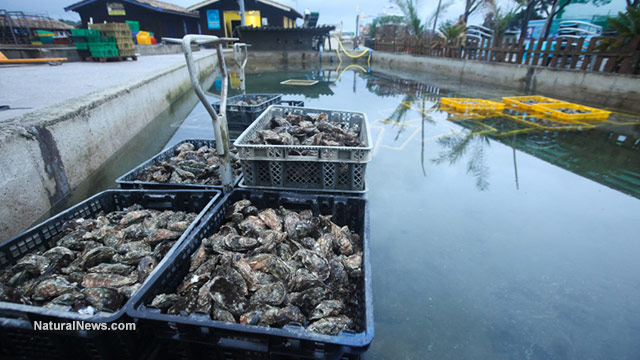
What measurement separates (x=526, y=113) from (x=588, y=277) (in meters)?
5.74

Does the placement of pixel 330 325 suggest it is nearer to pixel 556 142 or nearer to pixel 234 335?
pixel 234 335

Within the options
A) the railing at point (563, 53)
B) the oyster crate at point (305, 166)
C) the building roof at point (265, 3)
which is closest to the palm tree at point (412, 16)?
the railing at point (563, 53)

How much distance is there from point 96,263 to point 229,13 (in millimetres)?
32621

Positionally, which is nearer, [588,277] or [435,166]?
[588,277]

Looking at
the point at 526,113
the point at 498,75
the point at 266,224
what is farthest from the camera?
the point at 498,75

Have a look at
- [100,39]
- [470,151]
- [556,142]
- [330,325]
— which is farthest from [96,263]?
[100,39]

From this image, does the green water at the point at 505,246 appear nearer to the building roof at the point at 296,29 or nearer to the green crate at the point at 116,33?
the green crate at the point at 116,33

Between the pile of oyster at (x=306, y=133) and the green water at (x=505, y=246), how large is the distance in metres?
0.86

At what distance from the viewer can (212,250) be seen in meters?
1.85

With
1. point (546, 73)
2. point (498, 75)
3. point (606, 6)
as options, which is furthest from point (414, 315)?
point (606, 6)

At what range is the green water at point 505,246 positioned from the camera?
68.3 inches

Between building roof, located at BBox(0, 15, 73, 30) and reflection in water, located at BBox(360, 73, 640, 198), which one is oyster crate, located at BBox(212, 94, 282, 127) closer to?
reflection in water, located at BBox(360, 73, 640, 198)

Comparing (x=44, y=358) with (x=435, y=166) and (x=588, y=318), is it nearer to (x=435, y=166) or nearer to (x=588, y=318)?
(x=588, y=318)

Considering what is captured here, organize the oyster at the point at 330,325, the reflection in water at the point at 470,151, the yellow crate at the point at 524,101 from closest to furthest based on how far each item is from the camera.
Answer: the oyster at the point at 330,325 → the reflection in water at the point at 470,151 → the yellow crate at the point at 524,101
